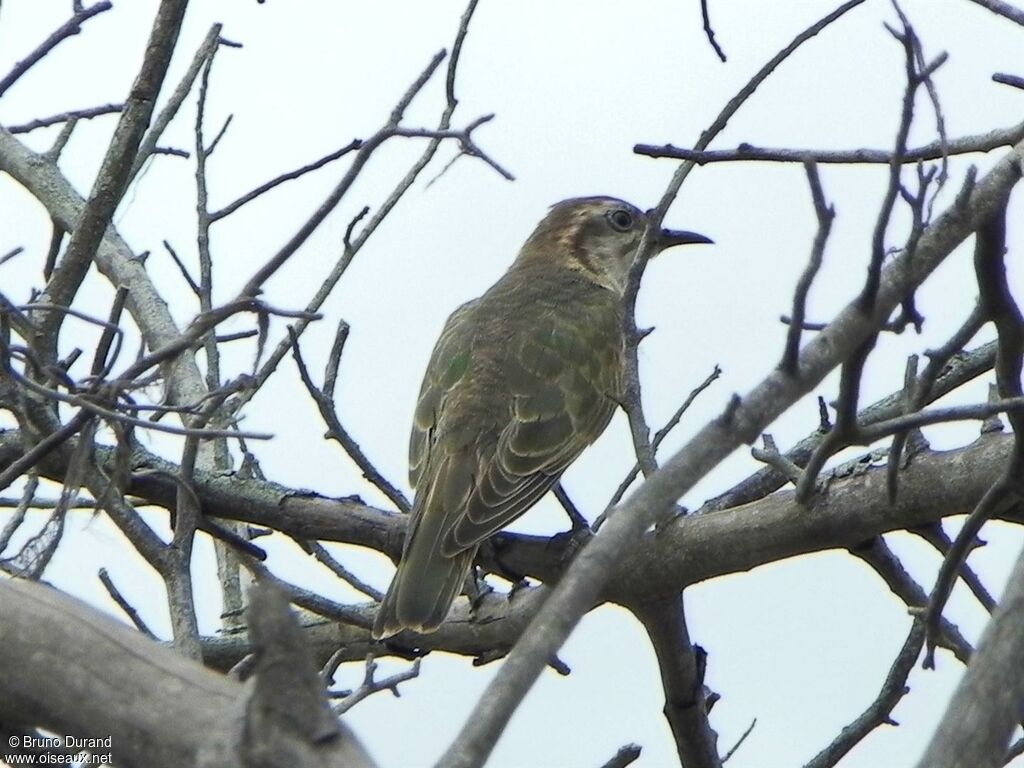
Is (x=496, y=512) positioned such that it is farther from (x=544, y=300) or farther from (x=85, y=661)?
(x=85, y=661)

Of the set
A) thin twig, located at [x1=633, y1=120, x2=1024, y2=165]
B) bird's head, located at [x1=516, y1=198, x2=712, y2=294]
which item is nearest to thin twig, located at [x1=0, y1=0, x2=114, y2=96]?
thin twig, located at [x1=633, y1=120, x2=1024, y2=165]

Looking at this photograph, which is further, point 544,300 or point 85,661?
point 544,300

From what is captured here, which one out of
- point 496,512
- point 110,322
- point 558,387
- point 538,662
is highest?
point 558,387

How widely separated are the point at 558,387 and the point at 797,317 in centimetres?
415

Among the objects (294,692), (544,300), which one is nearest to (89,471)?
(294,692)

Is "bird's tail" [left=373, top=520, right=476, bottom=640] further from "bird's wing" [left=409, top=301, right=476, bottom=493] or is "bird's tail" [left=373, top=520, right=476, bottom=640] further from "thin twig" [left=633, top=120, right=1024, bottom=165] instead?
"thin twig" [left=633, top=120, right=1024, bottom=165]

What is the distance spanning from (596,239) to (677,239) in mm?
479

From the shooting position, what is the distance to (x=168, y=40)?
431 centimetres

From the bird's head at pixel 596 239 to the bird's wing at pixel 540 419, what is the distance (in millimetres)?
963

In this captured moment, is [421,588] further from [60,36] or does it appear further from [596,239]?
[596,239]

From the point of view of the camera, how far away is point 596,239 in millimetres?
8727

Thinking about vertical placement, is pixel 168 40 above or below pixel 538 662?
above

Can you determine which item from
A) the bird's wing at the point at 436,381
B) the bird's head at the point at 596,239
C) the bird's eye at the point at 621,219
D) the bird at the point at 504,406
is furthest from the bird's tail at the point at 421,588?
the bird's eye at the point at 621,219

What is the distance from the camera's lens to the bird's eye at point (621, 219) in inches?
344
